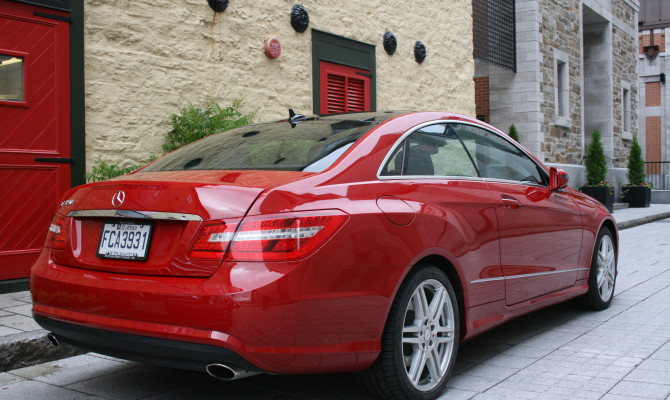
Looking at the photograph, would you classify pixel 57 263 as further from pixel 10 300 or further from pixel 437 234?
pixel 10 300

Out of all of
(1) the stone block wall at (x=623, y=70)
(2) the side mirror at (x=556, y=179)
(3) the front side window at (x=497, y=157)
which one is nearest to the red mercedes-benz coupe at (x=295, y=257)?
(3) the front side window at (x=497, y=157)

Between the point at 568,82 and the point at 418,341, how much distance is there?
704 inches

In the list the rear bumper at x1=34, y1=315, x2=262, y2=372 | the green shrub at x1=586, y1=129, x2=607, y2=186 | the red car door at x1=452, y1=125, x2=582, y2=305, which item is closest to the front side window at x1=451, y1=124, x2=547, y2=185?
the red car door at x1=452, y1=125, x2=582, y2=305

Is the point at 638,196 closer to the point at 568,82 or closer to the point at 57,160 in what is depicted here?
the point at 568,82

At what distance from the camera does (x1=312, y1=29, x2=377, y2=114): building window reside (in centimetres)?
970

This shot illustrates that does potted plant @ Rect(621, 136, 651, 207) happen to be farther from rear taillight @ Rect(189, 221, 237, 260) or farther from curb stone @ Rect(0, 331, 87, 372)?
rear taillight @ Rect(189, 221, 237, 260)

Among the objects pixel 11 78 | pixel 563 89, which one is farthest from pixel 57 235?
pixel 563 89

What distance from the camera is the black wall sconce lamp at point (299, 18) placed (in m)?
9.21

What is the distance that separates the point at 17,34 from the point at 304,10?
423 cm

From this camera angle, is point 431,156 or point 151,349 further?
point 431,156

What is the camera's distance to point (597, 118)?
22797 mm

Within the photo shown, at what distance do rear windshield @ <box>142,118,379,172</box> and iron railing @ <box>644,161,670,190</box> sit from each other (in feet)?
86.6

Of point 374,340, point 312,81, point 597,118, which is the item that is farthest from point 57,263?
point 597,118

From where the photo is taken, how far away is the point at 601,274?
5.64 m
